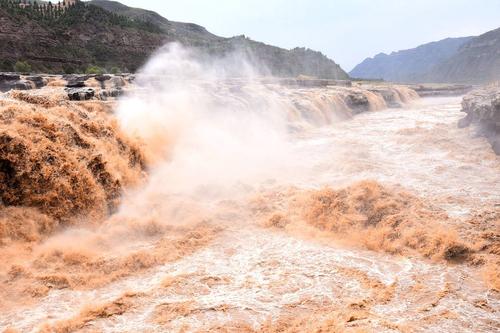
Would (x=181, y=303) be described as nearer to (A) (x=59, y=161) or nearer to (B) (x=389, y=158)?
(A) (x=59, y=161)

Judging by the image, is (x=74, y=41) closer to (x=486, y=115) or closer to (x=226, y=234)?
(x=486, y=115)

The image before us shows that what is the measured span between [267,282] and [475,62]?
103 meters

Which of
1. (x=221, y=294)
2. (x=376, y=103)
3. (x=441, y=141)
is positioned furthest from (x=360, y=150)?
(x=376, y=103)

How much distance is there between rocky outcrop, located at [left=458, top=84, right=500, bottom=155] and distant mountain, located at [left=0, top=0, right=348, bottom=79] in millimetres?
34228

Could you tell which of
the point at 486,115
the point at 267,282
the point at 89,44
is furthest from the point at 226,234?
the point at 89,44

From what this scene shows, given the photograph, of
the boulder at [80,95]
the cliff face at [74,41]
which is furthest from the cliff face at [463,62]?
the boulder at [80,95]

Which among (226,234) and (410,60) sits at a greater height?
(410,60)

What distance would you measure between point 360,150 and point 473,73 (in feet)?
296

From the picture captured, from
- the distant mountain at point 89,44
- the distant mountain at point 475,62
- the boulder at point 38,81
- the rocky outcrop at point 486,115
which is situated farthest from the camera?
the distant mountain at point 475,62

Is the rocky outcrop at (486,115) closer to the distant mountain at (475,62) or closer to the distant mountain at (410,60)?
the distant mountain at (475,62)

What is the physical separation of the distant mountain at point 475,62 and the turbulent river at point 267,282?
3421 inches

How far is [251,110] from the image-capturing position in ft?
64.0

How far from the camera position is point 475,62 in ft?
299

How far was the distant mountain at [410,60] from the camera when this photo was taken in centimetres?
14425
